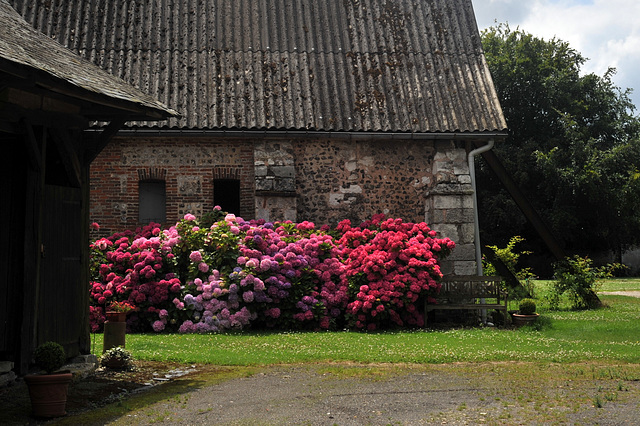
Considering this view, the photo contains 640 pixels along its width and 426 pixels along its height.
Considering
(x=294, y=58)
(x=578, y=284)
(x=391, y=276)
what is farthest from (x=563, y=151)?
(x=391, y=276)

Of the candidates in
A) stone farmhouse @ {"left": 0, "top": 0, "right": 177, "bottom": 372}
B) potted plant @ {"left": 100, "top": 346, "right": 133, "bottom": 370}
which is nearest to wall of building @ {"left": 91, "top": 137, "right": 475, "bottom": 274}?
stone farmhouse @ {"left": 0, "top": 0, "right": 177, "bottom": 372}

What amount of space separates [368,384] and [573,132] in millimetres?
28260

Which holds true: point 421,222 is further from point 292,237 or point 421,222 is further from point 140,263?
point 140,263

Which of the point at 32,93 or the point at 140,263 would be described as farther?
the point at 140,263

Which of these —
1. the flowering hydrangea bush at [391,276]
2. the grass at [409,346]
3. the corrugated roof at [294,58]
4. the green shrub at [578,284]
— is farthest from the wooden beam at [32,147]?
the green shrub at [578,284]

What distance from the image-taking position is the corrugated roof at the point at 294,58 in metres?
14.5

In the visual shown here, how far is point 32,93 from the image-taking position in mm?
7602

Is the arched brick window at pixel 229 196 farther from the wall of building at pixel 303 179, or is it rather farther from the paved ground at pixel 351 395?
the paved ground at pixel 351 395

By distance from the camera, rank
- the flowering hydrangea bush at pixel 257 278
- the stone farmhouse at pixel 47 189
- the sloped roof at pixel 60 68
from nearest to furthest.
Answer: the sloped roof at pixel 60 68
the stone farmhouse at pixel 47 189
the flowering hydrangea bush at pixel 257 278

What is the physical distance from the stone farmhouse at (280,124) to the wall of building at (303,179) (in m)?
0.02

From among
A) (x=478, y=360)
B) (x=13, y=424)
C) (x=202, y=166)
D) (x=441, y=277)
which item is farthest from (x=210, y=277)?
(x=13, y=424)

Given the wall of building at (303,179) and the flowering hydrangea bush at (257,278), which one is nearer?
the flowering hydrangea bush at (257,278)

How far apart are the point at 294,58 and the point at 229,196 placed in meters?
3.26

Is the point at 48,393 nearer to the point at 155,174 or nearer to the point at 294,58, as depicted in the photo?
the point at 155,174
